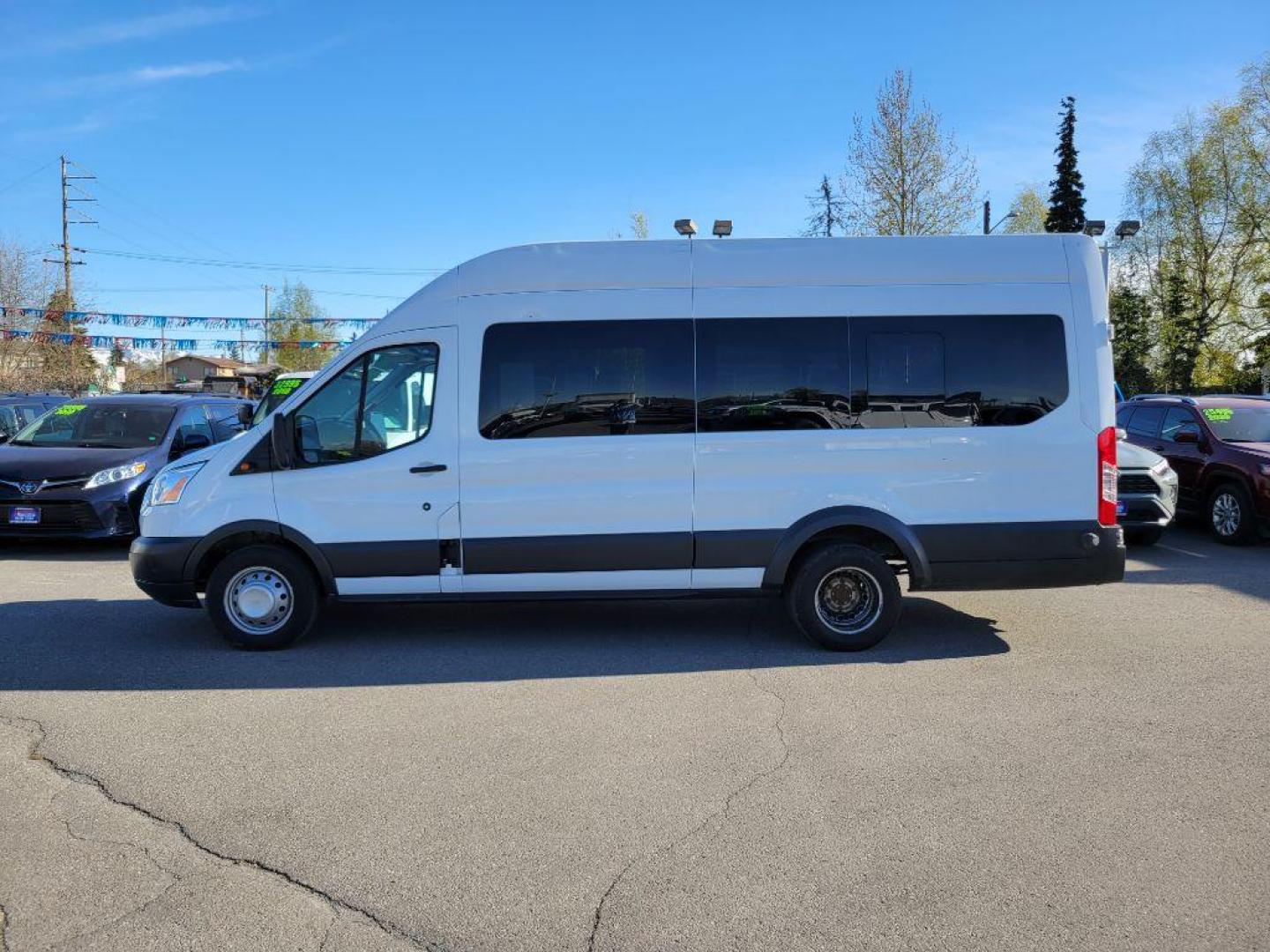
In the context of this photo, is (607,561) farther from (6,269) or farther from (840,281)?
(6,269)

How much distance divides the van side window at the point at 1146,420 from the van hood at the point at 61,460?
12580 millimetres

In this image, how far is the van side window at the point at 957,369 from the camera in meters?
6.62

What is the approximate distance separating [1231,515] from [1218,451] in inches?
31.7

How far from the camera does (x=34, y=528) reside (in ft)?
35.4

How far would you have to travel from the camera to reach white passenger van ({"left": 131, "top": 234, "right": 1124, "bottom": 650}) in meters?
6.59

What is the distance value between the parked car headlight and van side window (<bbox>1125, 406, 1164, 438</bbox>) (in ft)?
41.6

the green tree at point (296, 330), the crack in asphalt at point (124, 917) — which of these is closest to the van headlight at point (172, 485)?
the crack in asphalt at point (124, 917)

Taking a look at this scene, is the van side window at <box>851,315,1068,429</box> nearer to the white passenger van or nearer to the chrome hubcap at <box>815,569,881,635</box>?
the white passenger van

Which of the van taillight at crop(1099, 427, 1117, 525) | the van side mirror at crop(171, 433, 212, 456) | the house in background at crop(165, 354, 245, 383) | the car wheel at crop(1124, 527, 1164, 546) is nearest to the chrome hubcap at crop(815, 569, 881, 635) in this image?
the van taillight at crop(1099, 427, 1117, 525)

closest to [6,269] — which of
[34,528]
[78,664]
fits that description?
[34,528]

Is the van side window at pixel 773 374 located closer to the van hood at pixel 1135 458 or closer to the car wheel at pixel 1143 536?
the van hood at pixel 1135 458

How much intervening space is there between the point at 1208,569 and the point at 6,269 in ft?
158

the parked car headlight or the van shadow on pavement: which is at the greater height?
the parked car headlight

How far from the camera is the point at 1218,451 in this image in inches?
472
